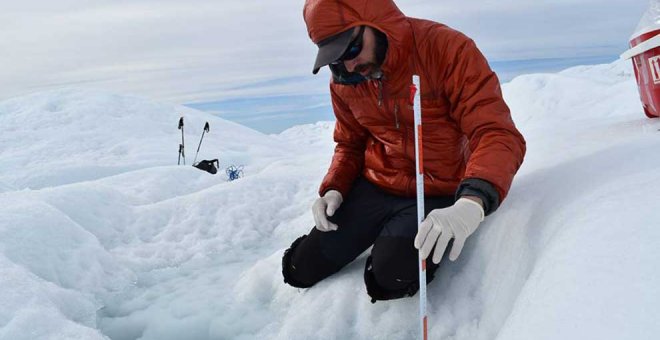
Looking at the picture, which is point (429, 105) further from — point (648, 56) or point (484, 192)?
point (648, 56)

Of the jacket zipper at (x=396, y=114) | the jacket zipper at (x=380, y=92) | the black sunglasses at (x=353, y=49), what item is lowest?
the jacket zipper at (x=396, y=114)

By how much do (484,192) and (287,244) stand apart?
239 cm

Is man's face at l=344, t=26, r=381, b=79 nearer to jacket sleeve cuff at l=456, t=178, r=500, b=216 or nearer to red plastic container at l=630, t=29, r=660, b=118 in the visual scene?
jacket sleeve cuff at l=456, t=178, r=500, b=216

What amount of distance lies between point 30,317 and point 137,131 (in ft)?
88.3

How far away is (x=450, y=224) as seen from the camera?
172 cm

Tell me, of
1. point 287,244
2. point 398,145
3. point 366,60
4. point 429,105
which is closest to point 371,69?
point 366,60

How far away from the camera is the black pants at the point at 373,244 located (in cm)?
211

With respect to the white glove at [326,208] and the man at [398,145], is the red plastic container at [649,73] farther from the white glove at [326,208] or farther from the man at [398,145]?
the white glove at [326,208]

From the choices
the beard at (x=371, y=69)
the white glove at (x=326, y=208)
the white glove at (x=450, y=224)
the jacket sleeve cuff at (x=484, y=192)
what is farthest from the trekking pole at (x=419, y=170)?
the white glove at (x=326, y=208)

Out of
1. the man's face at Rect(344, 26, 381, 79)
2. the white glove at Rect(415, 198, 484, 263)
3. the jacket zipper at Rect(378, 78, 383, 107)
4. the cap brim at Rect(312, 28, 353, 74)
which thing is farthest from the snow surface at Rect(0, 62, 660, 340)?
the cap brim at Rect(312, 28, 353, 74)

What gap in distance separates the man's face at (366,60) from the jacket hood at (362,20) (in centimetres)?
3

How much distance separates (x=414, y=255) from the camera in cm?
210

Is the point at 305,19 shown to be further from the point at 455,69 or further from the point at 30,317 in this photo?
the point at 30,317

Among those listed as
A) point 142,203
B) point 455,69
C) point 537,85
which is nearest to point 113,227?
point 142,203
